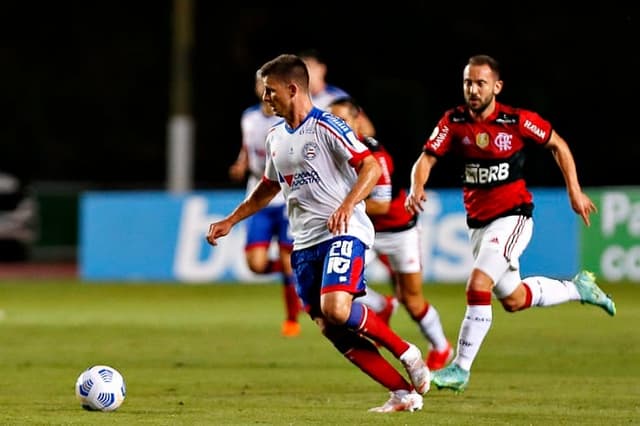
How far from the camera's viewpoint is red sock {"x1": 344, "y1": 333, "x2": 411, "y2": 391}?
875cm

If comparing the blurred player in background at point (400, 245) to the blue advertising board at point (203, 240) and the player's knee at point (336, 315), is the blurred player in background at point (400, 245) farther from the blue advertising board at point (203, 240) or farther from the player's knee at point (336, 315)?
the blue advertising board at point (203, 240)

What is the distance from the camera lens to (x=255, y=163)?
1462 centimetres

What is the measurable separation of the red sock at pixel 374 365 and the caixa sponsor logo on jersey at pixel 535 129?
1.98 metres

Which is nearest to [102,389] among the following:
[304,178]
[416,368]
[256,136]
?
[304,178]

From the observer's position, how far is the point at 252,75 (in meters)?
33.2

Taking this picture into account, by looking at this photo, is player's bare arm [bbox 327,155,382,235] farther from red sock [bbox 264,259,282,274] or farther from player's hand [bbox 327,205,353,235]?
red sock [bbox 264,259,282,274]

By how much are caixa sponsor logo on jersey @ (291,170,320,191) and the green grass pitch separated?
1260mm

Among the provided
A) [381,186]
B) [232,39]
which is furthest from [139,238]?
[232,39]

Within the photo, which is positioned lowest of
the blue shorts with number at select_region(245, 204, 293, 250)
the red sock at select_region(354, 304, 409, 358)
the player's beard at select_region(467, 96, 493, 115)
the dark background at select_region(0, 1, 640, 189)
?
the dark background at select_region(0, 1, 640, 189)

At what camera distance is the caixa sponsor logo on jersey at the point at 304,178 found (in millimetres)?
8867

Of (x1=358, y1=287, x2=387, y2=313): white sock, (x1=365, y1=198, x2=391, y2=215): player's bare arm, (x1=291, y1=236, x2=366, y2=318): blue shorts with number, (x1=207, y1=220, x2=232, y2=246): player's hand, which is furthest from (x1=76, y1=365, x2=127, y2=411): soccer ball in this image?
(x1=358, y1=287, x2=387, y2=313): white sock

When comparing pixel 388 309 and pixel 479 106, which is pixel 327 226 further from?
pixel 388 309

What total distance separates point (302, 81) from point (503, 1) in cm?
2368

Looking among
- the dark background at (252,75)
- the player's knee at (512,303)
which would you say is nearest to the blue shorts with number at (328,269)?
the player's knee at (512,303)
